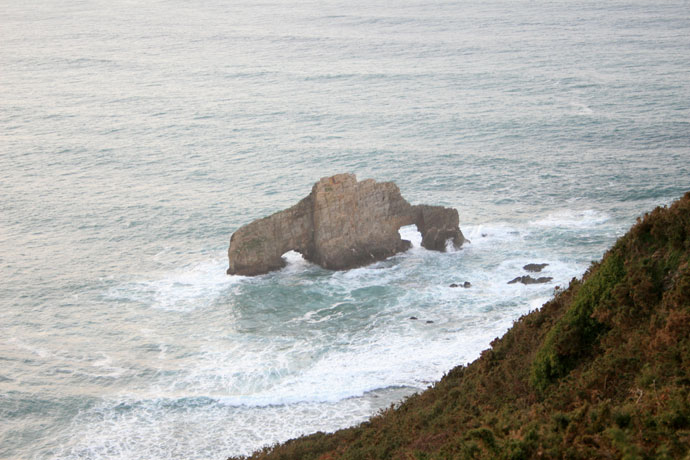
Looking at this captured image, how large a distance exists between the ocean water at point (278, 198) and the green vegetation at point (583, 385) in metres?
9.37

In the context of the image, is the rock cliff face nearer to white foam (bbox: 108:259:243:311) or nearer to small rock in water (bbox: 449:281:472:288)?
white foam (bbox: 108:259:243:311)

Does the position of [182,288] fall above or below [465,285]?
below

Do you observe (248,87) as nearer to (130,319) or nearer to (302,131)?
(302,131)

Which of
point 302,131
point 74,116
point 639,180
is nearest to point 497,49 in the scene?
point 302,131

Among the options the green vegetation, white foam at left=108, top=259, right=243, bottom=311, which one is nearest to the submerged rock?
white foam at left=108, top=259, right=243, bottom=311

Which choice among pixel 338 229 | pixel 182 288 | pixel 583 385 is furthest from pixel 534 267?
pixel 583 385

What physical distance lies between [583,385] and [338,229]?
3183cm

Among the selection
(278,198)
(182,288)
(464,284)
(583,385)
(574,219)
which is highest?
(583,385)

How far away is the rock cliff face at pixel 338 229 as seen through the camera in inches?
1950

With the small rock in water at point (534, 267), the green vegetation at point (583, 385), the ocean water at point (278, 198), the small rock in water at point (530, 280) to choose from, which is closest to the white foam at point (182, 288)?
the ocean water at point (278, 198)

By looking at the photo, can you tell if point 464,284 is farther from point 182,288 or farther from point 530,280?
point 182,288

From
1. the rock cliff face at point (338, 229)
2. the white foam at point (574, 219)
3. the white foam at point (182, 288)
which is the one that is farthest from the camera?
the white foam at point (574, 219)

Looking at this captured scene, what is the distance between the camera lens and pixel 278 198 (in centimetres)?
6284

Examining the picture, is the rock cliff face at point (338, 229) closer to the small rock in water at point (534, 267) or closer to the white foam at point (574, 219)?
the small rock in water at point (534, 267)
